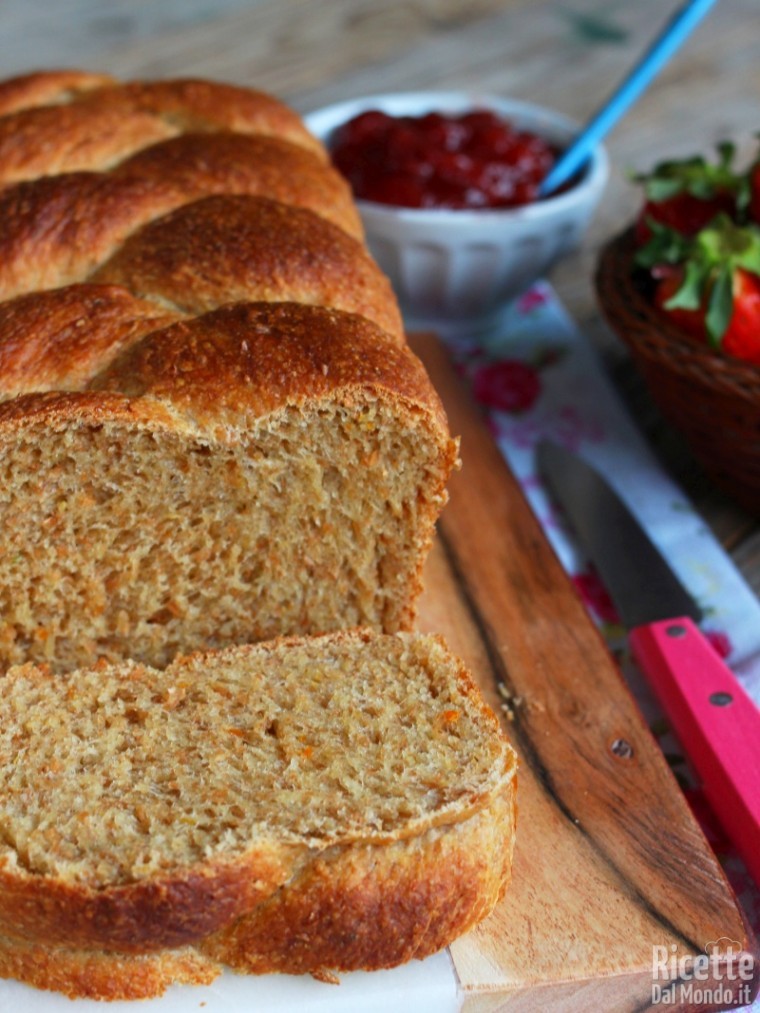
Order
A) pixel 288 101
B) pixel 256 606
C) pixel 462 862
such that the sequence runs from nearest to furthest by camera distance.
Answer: pixel 462 862
pixel 256 606
pixel 288 101

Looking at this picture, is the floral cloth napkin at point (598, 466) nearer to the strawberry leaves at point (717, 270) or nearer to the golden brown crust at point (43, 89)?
the strawberry leaves at point (717, 270)

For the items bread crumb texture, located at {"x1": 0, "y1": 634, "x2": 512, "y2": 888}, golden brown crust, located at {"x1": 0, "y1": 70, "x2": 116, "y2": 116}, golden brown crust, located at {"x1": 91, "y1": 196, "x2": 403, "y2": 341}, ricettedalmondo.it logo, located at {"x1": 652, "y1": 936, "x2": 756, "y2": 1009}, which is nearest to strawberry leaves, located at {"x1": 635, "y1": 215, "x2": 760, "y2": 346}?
golden brown crust, located at {"x1": 91, "y1": 196, "x2": 403, "y2": 341}

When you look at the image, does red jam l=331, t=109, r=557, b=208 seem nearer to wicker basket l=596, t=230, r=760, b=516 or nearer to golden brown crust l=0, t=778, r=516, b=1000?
wicker basket l=596, t=230, r=760, b=516

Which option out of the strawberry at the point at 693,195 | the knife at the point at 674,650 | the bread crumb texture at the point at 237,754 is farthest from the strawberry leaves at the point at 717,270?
the bread crumb texture at the point at 237,754

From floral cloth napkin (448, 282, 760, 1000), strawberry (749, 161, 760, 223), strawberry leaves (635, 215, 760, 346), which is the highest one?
strawberry (749, 161, 760, 223)

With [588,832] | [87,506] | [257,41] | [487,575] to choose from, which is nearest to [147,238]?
[87,506]

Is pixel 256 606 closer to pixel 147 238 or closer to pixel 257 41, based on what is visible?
pixel 147 238
